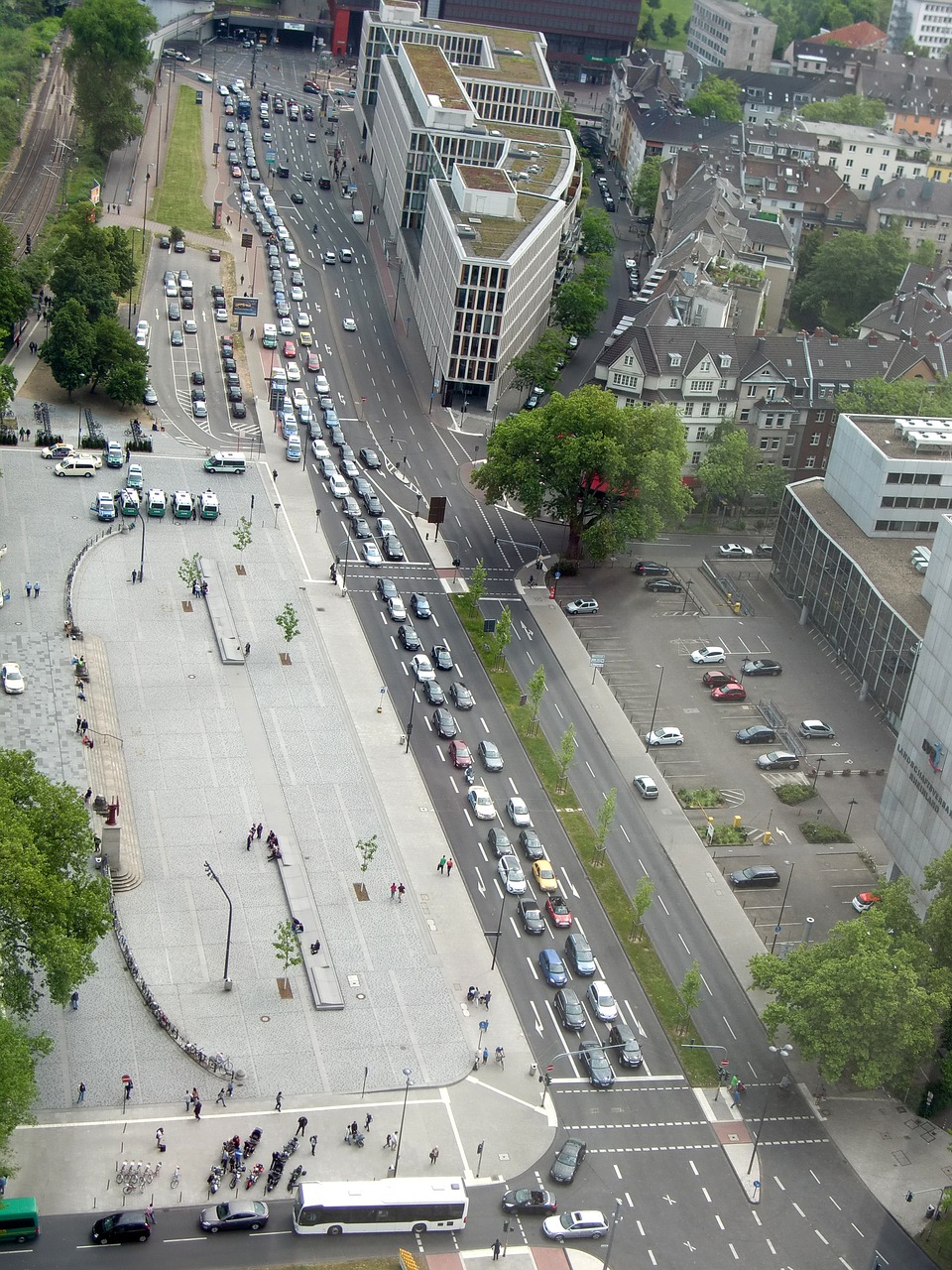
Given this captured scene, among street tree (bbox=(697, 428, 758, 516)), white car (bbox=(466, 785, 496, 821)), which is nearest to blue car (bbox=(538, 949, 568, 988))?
white car (bbox=(466, 785, 496, 821))

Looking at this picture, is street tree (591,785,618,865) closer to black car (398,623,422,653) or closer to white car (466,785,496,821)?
white car (466,785,496,821)

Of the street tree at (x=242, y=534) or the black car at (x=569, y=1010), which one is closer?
the black car at (x=569, y=1010)

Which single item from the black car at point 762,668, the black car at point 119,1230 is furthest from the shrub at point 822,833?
the black car at point 119,1230

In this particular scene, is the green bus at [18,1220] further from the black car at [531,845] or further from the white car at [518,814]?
the white car at [518,814]

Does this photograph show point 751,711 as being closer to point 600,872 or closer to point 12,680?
point 600,872

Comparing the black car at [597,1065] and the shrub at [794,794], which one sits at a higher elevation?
the shrub at [794,794]

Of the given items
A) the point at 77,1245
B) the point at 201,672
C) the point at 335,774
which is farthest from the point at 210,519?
the point at 77,1245

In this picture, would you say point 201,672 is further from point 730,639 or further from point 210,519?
point 730,639
